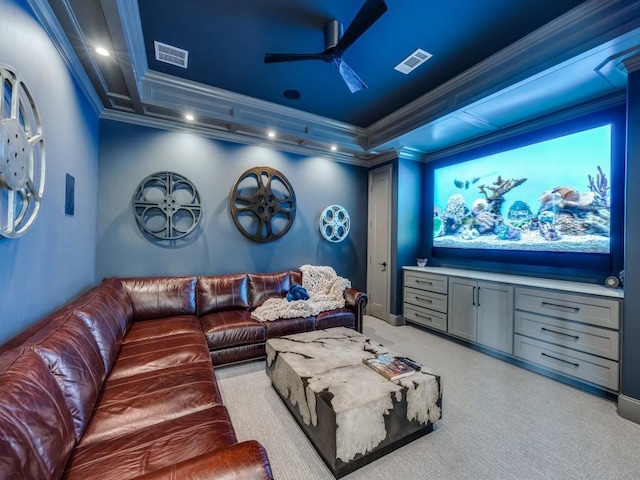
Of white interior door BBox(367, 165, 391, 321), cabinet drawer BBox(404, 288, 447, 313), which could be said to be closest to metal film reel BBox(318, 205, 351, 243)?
white interior door BBox(367, 165, 391, 321)

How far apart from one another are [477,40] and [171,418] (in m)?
3.52

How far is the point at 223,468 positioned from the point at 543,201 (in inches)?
149

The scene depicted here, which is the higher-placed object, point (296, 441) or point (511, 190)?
point (511, 190)

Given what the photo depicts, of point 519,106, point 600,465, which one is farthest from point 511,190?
point 600,465

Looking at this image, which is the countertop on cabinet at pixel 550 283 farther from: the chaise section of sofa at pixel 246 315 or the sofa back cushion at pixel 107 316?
the sofa back cushion at pixel 107 316

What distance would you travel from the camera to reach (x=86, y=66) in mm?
2289

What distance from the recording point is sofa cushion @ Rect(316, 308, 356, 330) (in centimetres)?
316

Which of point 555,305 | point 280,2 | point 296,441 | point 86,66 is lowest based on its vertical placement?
point 296,441

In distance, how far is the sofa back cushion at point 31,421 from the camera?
795 millimetres

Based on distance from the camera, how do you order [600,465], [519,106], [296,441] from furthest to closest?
1. [519,106]
2. [296,441]
3. [600,465]

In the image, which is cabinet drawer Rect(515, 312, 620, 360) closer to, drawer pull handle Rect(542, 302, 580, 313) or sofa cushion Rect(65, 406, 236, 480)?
drawer pull handle Rect(542, 302, 580, 313)

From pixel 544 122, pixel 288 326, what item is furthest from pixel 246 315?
pixel 544 122

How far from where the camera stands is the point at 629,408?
2008 mm

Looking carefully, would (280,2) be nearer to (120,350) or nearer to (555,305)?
(120,350)
